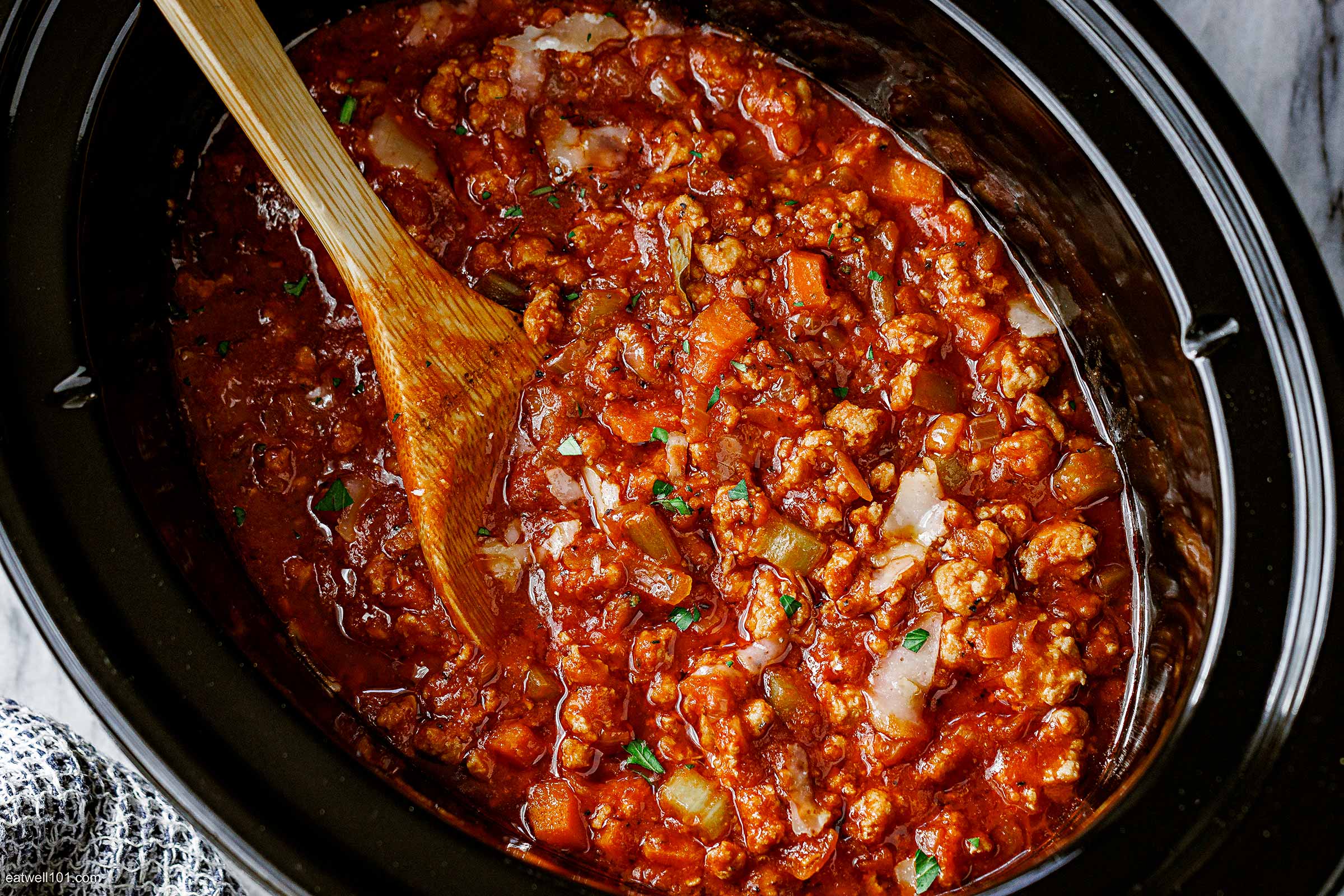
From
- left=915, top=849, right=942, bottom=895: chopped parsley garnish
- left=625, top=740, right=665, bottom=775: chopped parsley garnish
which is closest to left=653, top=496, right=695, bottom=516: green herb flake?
left=625, top=740, right=665, bottom=775: chopped parsley garnish

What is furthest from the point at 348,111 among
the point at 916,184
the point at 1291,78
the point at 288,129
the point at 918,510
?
the point at 1291,78

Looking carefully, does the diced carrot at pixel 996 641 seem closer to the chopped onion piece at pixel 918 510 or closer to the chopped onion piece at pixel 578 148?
the chopped onion piece at pixel 918 510

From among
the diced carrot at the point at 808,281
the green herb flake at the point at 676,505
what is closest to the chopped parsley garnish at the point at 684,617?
the green herb flake at the point at 676,505

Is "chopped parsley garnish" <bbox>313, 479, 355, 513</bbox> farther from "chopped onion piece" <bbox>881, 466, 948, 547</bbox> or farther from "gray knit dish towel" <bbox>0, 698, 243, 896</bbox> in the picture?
"chopped onion piece" <bbox>881, 466, 948, 547</bbox>

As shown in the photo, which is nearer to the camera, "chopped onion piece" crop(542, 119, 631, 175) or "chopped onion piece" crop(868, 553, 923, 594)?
"chopped onion piece" crop(868, 553, 923, 594)

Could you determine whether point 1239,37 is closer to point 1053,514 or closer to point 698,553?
point 1053,514

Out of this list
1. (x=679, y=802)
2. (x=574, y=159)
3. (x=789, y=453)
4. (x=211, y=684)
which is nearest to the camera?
(x=211, y=684)

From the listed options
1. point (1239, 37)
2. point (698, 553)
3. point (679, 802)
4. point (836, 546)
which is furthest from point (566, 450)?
point (1239, 37)
